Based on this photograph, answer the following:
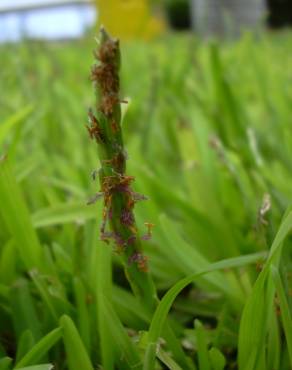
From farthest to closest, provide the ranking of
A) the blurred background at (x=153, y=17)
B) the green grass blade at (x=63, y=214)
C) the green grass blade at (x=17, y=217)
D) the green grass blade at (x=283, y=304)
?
the blurred background at (x=153, y=17) < the green grass blade at (x=63, y=214) < the green grass blade at (x=17, y=217) < the green grass blade at (x=283, y=304)

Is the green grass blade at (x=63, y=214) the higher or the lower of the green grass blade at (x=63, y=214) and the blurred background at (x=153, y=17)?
the lower

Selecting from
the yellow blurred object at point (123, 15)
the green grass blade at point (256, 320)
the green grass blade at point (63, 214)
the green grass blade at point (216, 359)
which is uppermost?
the yellow blurred object at point (123, 15)

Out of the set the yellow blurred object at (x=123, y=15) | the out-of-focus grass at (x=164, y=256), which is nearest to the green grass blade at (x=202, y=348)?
the out-of-focus grass at (x=164, y=256)

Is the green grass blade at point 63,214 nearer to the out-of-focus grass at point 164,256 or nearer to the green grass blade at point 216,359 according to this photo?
the out-of-focus grass at point 164,256

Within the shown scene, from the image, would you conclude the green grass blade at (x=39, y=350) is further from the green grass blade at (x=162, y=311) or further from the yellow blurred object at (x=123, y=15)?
the yellow blurred object at (x=123, y=15)

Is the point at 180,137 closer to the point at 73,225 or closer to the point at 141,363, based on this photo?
the point at 73,225

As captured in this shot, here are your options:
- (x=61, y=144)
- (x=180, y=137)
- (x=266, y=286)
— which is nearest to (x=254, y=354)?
(x=266, y=286)

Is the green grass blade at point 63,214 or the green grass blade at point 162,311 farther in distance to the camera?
the green grass blade at point 63,214

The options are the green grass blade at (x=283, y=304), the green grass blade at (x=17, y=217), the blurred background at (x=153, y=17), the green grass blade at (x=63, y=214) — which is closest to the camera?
the green grass blade at (x=283, y=304)

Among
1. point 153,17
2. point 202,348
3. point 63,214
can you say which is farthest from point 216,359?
point 153,17

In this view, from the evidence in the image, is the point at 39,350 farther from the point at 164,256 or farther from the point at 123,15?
the point at 123,15

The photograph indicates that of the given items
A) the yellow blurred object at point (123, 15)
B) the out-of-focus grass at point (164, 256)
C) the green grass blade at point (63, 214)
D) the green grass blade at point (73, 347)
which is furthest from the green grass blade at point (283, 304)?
the yellow blurred object at point (123, 15)
